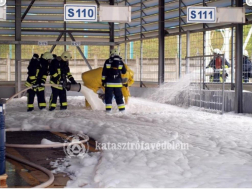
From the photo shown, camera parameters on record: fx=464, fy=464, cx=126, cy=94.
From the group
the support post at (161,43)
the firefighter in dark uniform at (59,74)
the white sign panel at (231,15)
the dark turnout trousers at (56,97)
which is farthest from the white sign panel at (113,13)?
the support post at (161,43)

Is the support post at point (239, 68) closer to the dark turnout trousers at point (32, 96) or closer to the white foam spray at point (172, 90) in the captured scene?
the white foam spray at point (172, 90)

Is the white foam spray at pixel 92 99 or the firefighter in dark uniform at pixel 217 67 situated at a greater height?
the firefighter in dark uniform at pixel 217 67

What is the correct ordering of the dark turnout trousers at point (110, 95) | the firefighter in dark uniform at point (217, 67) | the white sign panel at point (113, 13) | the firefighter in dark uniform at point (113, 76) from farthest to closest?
1. the firefighter in dark uniform at point (217, 67)
2. the dark turnout trousers at point (110, 95)
3. the firefighter in dark uniform at point (113, 76)
4. the white sign panel at point (113, 13)

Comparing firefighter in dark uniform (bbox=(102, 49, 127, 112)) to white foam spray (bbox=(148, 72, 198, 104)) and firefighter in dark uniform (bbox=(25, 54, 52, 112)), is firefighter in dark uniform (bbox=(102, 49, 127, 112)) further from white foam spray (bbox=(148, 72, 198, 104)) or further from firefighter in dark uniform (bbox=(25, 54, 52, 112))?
white foam spray (bbox=(148, 72, 198, 104))

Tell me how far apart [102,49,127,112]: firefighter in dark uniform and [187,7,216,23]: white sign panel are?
2296 millimetres

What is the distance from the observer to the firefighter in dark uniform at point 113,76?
1302 cm

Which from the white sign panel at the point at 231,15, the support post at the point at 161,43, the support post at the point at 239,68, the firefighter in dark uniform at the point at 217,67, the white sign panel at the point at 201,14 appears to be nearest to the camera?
the white sign panel at the point at 231,15

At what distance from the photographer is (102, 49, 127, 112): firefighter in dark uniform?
42.7 feet

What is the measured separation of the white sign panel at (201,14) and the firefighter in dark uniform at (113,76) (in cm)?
230

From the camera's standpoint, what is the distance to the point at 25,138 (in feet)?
29.6

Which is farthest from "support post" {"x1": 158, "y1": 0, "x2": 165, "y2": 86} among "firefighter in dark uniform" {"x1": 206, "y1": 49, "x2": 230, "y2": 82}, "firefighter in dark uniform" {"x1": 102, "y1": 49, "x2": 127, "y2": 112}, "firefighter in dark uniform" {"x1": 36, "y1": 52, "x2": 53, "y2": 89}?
"firefighter in dark uniform" {"x1": 36, "y1": 52, "x2": 53, "y2": 89}

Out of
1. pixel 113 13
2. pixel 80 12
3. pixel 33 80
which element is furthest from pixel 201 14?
pixel 33 80

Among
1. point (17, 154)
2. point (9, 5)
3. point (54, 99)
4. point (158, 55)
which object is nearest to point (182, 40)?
point (158, 55)

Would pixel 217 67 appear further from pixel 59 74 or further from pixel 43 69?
pixel 43 69
